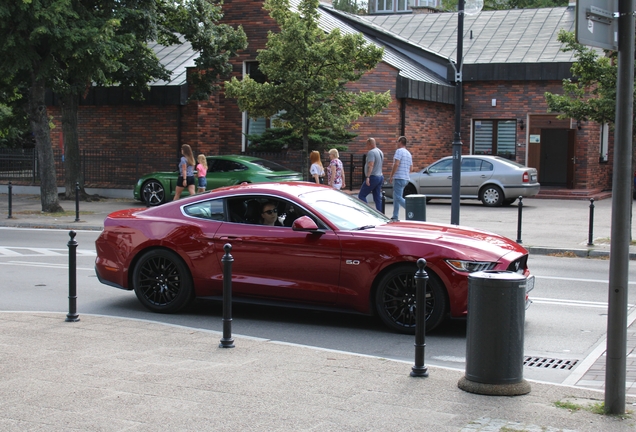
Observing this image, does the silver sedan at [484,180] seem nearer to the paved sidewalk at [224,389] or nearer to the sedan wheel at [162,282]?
the sedan wheel at [162,282]

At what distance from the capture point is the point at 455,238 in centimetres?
835

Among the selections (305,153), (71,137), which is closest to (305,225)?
(305,153)

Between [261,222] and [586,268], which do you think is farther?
[586,268]

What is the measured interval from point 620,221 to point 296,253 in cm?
404

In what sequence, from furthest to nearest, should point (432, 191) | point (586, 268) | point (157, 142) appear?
point (157, 142) < point (432, 191) < point (586, 268)

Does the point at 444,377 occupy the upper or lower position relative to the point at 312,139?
lower

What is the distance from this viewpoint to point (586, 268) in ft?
43.8

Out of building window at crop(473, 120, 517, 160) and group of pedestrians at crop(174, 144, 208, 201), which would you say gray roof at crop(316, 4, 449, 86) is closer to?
building window at crop(473, 120, 517, 160)

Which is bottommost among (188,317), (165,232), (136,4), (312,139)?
(188,317)

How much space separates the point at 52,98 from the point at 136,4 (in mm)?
9700

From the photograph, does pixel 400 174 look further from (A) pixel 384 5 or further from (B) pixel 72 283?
(A) pixel 384 5

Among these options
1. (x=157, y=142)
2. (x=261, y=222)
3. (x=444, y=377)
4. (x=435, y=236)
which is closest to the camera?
(x=444, y=377)

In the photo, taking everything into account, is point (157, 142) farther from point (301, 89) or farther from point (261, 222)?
point (261, 222)

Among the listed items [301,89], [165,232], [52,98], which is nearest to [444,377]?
[165,232]
